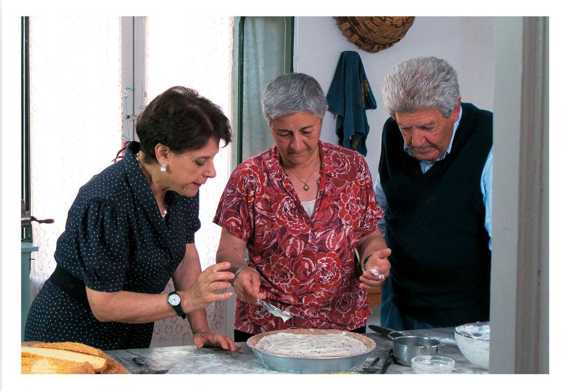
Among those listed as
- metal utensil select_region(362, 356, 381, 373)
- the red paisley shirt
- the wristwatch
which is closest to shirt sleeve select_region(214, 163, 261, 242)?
the red paisley shirt

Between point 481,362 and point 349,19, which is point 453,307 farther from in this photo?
point 349,19

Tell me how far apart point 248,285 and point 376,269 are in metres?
0.42

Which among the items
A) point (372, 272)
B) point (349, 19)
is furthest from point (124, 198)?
point (349, 19)

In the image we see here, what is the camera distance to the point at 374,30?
4445 millimetres

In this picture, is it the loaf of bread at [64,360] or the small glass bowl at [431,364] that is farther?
the small glass bowl at [431,364]

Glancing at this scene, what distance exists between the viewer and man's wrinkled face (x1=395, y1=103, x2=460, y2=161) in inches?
86.5

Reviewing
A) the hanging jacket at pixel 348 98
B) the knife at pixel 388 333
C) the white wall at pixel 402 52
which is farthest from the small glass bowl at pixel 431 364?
the white wall at pixel 402 52

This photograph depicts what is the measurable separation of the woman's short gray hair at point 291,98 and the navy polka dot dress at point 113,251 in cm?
43

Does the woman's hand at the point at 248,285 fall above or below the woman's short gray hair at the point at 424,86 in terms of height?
below

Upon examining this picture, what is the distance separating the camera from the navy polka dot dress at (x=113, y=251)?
183 cm

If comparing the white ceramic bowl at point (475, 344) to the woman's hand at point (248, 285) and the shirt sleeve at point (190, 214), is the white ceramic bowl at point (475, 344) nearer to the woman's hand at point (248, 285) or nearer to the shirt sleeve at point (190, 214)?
Answer: the woman's hand at point (248, 285)

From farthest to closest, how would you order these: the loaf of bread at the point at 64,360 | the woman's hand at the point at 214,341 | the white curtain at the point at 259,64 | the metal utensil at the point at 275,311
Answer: the white curtain at the point at 259,64 < the metal utensil at the point at 275,311 < the woman's hand at the point at 214,341 < the loaf of bread at the point at 64,360

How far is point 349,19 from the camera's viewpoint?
4367 millimetres
